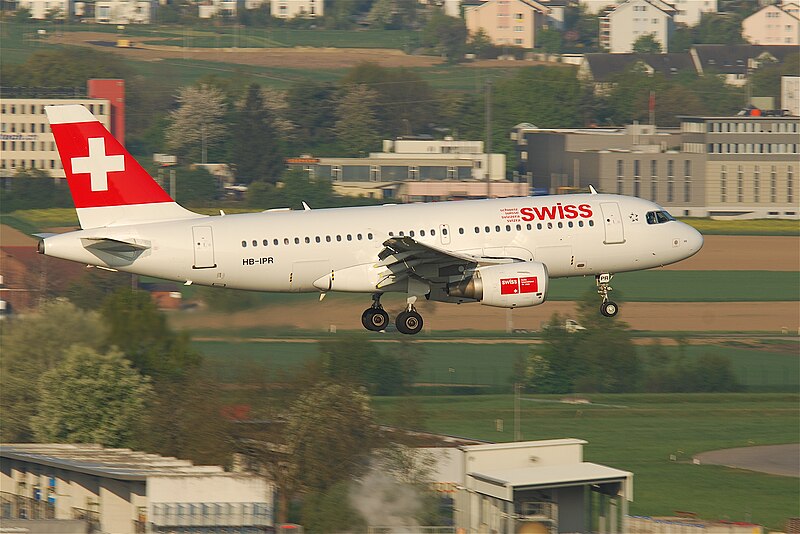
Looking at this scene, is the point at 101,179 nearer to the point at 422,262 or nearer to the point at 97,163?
the point at 97,163

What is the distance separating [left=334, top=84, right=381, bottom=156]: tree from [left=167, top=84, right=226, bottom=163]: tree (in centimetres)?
1732

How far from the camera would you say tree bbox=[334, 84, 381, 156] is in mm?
191000

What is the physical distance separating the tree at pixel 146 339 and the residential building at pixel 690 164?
7838 cm

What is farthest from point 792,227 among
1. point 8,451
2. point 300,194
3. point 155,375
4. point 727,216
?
point 8,451

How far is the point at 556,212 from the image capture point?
52.0m

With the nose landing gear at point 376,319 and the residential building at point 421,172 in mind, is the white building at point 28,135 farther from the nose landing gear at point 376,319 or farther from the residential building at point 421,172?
the nose landing gear at point 376,319

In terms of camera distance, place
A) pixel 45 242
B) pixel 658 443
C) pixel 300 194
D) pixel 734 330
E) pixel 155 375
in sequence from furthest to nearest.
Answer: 1. pixel 300 194
2. pixel 734 330
3. pixel 658 443
4. pixel 155 375
5. pixel 45 242

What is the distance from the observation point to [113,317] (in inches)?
3113

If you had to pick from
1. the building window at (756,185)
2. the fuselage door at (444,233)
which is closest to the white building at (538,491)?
the fuselage door at (444,233)

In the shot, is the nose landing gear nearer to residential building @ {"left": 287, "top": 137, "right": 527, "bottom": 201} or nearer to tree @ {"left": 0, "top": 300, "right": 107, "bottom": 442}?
tree @ {"left": 0, "top": 300, "right": 107, "bottom": 442}

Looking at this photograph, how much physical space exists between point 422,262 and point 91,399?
39.7m

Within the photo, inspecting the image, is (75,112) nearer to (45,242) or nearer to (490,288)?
(45,242)

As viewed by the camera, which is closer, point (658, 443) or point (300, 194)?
point (658, 443)

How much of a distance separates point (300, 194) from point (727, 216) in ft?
168
